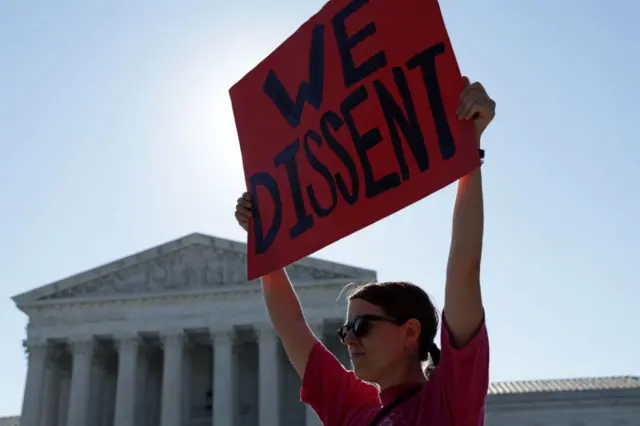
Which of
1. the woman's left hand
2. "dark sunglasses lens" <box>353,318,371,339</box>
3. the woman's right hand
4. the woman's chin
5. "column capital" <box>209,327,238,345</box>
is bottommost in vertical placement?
the woman's chin

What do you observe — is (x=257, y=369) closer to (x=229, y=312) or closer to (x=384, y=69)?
(x=229, y=312)

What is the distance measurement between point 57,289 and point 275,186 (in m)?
46.1

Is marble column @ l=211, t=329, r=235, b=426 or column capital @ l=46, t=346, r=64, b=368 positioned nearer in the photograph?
marble column @ l=211, t=329, r=235, b=426

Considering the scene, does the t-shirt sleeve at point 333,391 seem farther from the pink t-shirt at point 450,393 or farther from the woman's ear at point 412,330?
the woman's ear at point 412,330

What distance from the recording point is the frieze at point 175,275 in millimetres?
47125

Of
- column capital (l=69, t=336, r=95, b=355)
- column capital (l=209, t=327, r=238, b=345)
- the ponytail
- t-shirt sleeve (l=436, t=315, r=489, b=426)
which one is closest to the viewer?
t-shirt sleeve (l=436, t=315, r=489, b=426)

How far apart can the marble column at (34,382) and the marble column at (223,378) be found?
10.3 meters

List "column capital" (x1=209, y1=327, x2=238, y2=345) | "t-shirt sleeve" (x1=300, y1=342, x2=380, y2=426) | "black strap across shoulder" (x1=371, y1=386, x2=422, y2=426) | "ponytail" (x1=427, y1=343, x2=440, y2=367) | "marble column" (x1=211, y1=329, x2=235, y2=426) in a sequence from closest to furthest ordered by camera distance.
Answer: "black strap across shoulder" (x1=371, y1=386, x2=422, y2=426) < "ponytail" (x1=427, y1=343, x2=440, y2=367) < "t-shirt sleeve" (x1=300, y1=342, x2=380, y2=426) < "marble column" (x1=211, y1=329, x2=235, y2=426) < "column capital" (x1=209, y1=327, x2=238, y2=345)

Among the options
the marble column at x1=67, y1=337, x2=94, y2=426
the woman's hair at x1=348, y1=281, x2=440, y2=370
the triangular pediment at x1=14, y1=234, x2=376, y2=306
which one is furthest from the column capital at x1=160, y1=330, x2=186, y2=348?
the woman's hair at x1=348, y1=281, x2=440, y2=370

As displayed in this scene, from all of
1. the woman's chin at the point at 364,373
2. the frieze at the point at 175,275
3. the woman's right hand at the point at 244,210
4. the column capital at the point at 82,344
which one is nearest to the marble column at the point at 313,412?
the frieze at the point at 175,275

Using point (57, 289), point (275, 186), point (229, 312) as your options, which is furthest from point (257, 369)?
point (275, 186)

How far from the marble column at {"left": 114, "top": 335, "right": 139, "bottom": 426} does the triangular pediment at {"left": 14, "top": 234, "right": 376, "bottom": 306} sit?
293 centimetres

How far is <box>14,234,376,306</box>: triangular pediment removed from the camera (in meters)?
47.0

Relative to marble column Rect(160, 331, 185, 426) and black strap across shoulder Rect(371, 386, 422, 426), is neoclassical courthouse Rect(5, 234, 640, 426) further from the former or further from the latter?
black strap across shoulder Rect(371, 386, 422, 426)
